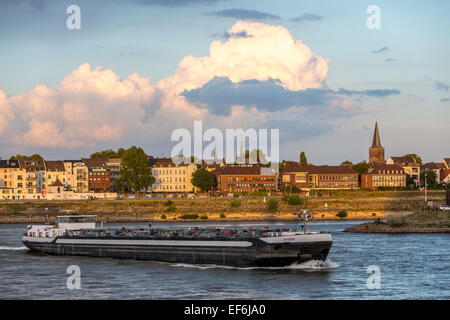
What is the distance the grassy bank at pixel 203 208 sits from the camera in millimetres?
158125

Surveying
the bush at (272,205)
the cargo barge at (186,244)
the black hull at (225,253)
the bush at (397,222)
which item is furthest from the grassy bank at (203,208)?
the black hull at (225,253)

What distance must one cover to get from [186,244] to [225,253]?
484cm

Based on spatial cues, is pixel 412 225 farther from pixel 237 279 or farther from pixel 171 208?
pixel 171 208

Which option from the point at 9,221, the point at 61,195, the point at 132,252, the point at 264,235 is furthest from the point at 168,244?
the point at 61,195

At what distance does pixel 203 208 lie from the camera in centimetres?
16400

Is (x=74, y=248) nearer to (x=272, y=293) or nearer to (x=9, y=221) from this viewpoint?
(x=272, y=293)

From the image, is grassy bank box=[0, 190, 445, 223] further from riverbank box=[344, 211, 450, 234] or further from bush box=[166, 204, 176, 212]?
riverbank box=[344, 211, 450, 234]

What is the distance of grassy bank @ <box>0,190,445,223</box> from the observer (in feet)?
519

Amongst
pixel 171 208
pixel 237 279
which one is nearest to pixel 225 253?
pixel 237 279

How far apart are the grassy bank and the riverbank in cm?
4498

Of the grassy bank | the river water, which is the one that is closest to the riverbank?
the river water

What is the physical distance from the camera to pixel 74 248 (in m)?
76.1

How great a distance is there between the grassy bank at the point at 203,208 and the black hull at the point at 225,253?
275ft
